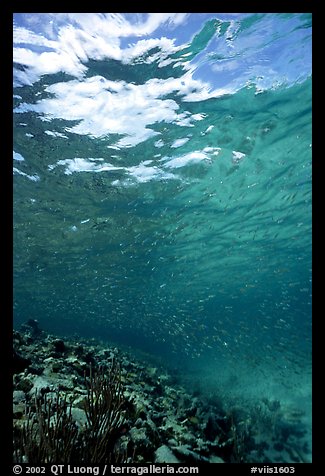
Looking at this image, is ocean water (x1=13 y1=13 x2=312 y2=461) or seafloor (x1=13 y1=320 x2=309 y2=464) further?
ocean water (x1=13 y1=13 x2=312 y2=461)

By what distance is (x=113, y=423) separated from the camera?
4.63m

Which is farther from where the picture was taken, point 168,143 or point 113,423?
point 168,143

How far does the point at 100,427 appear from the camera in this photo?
14.6 ft

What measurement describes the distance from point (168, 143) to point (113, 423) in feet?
34.3

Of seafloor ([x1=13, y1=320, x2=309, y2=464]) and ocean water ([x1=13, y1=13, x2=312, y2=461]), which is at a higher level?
ocean water ([x1=13, y1=13, x2=312, y2=461])

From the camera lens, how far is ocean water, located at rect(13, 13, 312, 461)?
846cm

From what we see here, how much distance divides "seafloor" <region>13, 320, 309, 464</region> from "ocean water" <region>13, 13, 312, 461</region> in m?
2.19

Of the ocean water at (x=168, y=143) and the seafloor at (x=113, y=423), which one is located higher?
the ocean water at (x=168, y=143)

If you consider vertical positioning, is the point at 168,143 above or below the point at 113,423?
above

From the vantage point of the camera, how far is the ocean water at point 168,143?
27.8 feet

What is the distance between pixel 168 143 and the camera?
41.3ft

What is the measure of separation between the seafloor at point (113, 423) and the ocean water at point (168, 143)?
7.18 ft

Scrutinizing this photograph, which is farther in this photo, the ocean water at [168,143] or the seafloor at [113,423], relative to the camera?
the ocean water at [168,143]

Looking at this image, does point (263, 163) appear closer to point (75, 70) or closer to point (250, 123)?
point (250, 123)
